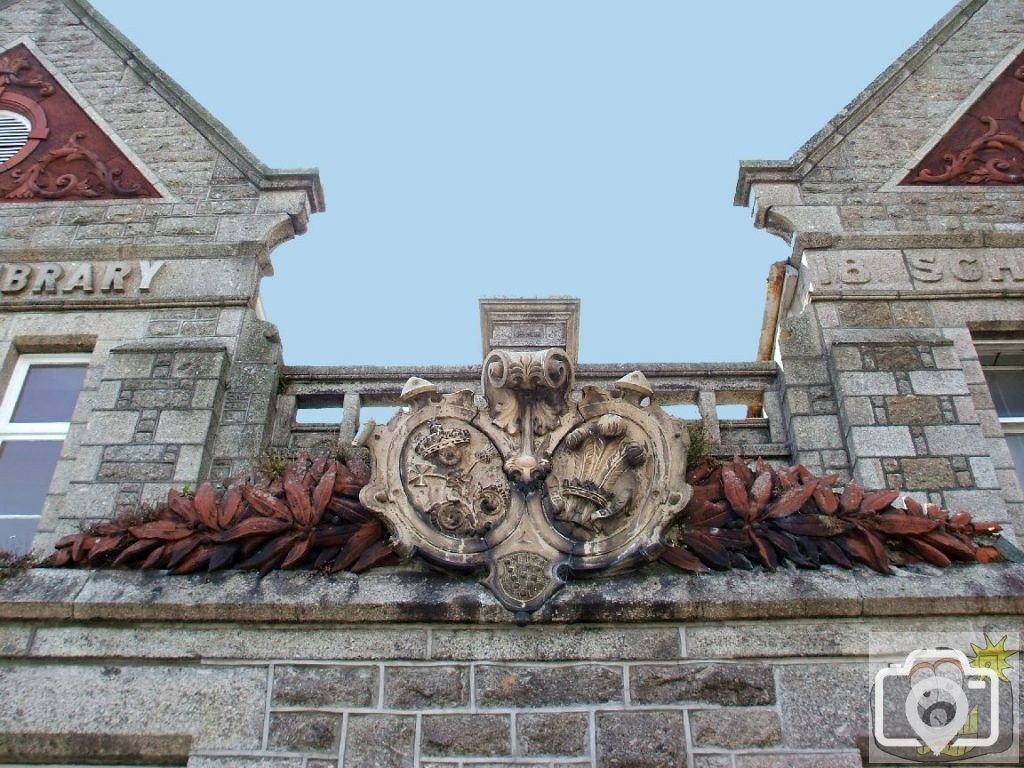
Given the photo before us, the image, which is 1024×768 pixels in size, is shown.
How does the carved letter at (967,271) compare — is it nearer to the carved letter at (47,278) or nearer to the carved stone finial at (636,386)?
the carved stone finial at (636,386)

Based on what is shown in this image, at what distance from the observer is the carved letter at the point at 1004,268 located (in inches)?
318

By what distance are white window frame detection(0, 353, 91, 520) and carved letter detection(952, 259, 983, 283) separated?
663 centimetres

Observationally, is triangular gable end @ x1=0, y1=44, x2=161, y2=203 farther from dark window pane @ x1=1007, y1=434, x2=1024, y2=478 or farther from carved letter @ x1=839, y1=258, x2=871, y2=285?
dark window pane @ x1=1007, y1=434, x2=1024, y2=478

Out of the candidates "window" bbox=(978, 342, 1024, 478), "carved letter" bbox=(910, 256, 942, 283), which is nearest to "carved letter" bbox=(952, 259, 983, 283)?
"carved letter" bbox=(910, 256, 942, 283)

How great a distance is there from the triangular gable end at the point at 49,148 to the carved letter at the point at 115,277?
2.85 feet

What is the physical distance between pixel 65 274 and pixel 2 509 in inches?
78.4

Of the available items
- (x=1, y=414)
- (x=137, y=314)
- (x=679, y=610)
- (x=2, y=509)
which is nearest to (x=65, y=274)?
(x=137, y=314)

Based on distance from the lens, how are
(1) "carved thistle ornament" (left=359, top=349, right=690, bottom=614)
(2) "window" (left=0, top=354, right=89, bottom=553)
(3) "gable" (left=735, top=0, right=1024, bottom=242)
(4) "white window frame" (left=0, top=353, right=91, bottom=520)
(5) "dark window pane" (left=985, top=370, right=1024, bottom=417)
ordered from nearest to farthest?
1. (1) "carved thistle ornament" (left=359, top=349, right=690, bottom=614)
2. (2) "window" (left=0, top=354, right=89, bottom=553)
3. (4) "white window frame" (left=0, top=353, right=91, bottom=520)
4. (5) "dark window pane" (left=985, top=370, right=1024, bottom=417)
5. (3) "gable" (left=735, top=0, right=1024, bottom=242)

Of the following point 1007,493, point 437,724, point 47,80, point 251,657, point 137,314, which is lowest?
point 437,724

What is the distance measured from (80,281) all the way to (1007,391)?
7072mm

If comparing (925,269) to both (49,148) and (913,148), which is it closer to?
(913,148)

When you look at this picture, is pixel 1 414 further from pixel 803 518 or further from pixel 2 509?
pixel 803 518

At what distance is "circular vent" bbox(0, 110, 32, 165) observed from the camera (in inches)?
373

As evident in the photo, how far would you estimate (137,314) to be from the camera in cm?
814
